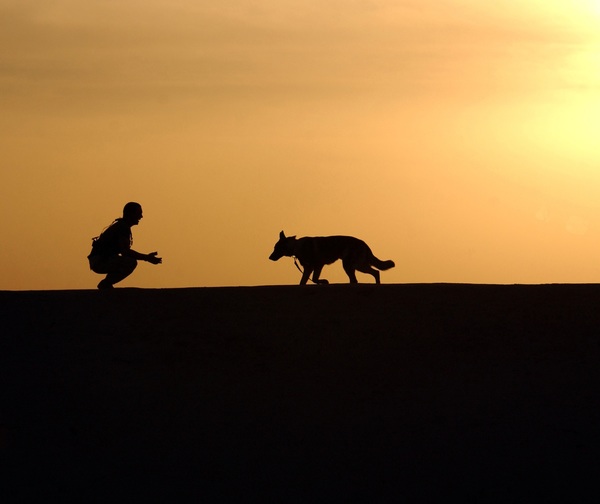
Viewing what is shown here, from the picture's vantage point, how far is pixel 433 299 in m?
14.0

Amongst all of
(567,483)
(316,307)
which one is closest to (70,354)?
(316,307)

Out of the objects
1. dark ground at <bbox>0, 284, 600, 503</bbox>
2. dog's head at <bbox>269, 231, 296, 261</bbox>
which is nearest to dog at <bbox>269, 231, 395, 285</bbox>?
dog's head at <bbox>269, 231, 296, 261</bbox>

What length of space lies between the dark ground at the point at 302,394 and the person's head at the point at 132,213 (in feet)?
4.38

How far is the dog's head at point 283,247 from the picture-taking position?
23312mm

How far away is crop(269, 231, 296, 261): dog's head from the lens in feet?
76.5

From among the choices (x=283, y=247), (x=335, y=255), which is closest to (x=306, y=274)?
(x=335, y=255)

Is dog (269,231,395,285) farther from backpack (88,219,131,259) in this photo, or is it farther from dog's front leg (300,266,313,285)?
backpack (88,219,131,259)

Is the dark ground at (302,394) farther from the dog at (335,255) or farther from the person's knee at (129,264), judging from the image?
the dog at (335,255)

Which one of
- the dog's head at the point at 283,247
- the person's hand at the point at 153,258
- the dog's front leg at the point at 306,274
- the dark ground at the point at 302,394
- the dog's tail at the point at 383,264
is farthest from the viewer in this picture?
the dog's head at the point at 283,247

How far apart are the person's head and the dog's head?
26.0ft

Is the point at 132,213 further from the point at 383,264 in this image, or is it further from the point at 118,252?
the point at 383,264

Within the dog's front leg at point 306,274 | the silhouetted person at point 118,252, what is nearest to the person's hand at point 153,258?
the silhouetted person at point 118,252

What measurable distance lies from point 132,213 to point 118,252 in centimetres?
49

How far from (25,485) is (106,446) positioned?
83 cm
